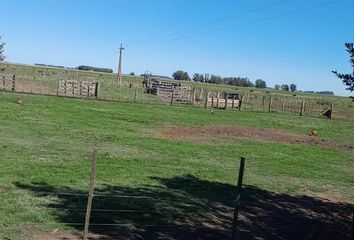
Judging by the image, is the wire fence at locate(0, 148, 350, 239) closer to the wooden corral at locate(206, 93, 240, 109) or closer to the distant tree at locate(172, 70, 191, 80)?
the wooden corral at locate(206, 93, 240, 109)

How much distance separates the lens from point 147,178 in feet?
38.2

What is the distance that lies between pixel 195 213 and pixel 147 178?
276 centimetres

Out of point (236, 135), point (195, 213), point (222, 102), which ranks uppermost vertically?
point (222, 102)

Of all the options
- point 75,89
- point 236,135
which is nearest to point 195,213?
point 236,135

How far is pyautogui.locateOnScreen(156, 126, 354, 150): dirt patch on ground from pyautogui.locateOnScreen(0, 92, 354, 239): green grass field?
0.80m

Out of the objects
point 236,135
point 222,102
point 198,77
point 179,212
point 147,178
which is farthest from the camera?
point 198,77

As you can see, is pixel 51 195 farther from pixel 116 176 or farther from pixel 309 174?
pixel 309 174

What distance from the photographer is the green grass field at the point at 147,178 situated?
320 inches

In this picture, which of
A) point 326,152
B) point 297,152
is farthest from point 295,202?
point 326,152

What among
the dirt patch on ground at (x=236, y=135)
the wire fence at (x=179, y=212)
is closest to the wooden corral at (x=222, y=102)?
the dirt patch on ground at (x=236, y=135)

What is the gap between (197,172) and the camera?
43.1 ft

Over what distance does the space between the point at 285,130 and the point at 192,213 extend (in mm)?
19787

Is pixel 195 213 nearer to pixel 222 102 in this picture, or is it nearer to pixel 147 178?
pixel 147 178

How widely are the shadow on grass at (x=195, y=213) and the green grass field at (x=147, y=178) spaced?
0.8 inches
